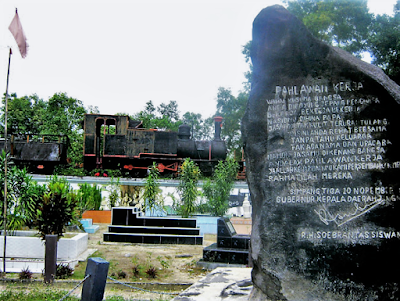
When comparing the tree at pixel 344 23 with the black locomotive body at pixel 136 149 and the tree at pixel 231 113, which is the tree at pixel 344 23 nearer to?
the black locomotive body at pixel 136 149

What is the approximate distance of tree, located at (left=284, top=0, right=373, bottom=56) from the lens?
2442 cm

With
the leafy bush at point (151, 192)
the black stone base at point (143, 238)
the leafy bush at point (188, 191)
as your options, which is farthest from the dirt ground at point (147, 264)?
the leafy bush at point (151, 192)

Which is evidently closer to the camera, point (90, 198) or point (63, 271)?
point (63, 271)

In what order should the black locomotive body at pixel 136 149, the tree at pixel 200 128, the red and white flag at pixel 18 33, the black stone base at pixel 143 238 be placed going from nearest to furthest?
the red and white flag at pixel 18 33, the black stone base at pixel 143 238, the black locomotive body at pixel 136 149, the tree at pixel 200 128

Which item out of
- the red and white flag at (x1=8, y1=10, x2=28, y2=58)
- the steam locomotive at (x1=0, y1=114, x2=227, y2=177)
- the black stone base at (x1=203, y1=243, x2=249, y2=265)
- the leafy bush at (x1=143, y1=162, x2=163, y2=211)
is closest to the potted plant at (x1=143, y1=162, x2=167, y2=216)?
the leafy bush at (x1=143, y1=162, x2=163, y2=211)

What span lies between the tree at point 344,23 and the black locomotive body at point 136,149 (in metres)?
10.2

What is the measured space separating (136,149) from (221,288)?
1764 centimetres

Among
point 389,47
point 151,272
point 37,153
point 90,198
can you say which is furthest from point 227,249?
point 37,153

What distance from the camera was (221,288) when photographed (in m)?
5.45

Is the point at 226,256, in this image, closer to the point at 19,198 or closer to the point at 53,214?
the point at 53,214

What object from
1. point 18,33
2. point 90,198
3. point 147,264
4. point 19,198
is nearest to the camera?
point 18,33

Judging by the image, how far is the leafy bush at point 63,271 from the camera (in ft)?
26.1

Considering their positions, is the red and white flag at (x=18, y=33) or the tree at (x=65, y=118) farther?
the tree at (x=65, y=118)

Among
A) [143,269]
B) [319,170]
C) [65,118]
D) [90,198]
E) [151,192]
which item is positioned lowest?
[143,269]
